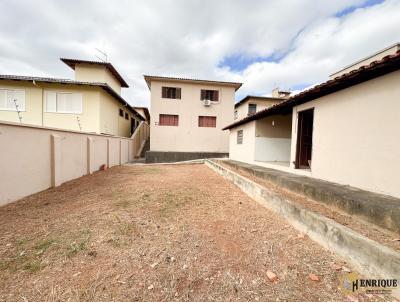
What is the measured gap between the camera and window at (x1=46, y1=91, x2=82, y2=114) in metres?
12.4

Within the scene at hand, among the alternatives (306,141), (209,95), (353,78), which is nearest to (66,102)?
(209,95)

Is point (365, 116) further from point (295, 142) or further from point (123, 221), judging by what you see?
point (123, 221)

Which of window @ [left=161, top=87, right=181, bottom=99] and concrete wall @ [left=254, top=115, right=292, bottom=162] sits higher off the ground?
window @ [left=161, top=87, right=181, bottom=99]

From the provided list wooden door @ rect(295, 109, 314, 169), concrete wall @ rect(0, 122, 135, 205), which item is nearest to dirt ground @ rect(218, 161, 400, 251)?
wooden door @ rect(295, 109, 314, 169)

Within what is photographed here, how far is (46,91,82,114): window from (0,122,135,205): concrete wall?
5.86 m

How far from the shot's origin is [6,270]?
214cm

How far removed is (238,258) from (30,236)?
3.26m

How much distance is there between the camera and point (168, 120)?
1631 cm

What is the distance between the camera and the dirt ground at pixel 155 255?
1.89 m

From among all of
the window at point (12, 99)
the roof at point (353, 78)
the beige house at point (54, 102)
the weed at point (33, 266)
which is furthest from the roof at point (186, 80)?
the weed at point (33, 266)

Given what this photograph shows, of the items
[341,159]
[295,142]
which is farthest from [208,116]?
[341,159]

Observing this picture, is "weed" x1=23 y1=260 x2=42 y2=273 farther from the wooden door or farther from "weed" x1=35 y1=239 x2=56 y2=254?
the wooden door

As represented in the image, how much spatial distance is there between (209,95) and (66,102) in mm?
11260

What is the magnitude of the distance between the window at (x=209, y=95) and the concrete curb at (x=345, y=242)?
566 inches
